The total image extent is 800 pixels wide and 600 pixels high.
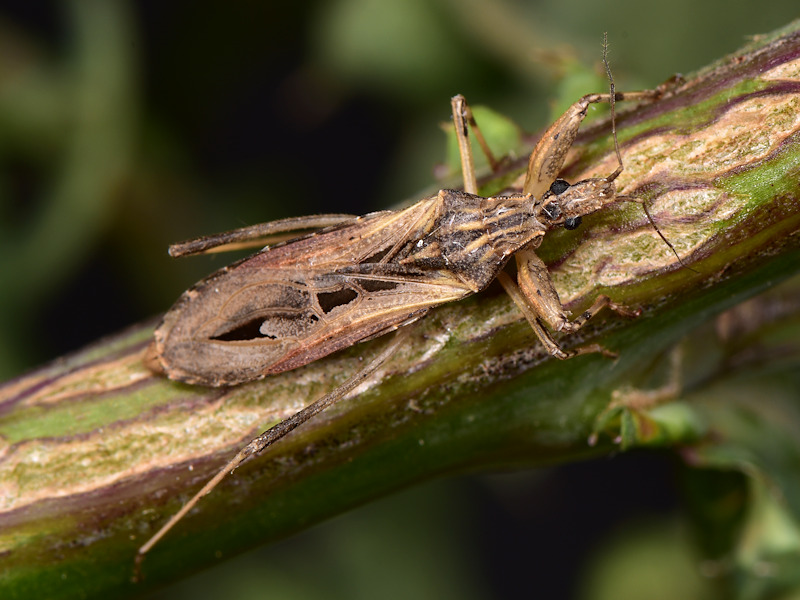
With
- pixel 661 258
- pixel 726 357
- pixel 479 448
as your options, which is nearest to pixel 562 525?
pixel 726 357

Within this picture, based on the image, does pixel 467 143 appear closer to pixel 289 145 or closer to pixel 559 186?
pixel 559 186

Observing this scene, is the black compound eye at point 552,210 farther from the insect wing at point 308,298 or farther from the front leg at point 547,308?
the insect wing at point 308,298

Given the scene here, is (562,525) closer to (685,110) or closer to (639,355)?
(639,355)

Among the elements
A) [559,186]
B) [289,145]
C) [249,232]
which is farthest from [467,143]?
[289,145]

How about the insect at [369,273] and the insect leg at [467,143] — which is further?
the insect leg at [467,143]

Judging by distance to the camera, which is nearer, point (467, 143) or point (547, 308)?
point (547, 308)

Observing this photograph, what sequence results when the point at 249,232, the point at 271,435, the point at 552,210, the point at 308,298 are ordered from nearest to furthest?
the point at 271,435 → the point at 552,210 → the point at 308,298 → the point at 249,232

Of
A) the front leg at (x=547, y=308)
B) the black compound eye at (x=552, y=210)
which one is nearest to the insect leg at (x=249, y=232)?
the black compound eye at (x=552, y=210)
